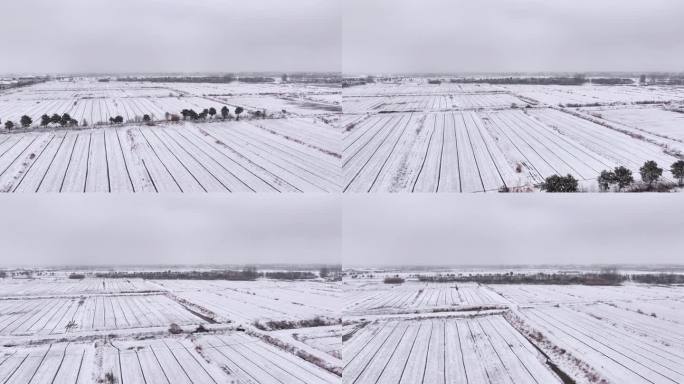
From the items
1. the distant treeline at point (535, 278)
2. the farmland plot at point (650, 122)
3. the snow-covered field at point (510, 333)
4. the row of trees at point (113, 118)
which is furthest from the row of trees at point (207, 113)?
the farmland plot at point (650, 122)

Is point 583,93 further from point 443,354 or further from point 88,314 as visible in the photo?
point 88,314

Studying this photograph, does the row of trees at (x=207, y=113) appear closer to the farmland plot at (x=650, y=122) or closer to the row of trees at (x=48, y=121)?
the row of trees at (x=48, y=121)

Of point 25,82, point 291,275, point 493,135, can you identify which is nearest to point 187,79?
point 25,82

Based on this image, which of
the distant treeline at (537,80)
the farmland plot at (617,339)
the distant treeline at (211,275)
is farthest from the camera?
the distant treeline at (211,275)

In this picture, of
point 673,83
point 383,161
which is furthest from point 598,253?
point 383,161

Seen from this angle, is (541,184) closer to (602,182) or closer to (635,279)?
(602,182)

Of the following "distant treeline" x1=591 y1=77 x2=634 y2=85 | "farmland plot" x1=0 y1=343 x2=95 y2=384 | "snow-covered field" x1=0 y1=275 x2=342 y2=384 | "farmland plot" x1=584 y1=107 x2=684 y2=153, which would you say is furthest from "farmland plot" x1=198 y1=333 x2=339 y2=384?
"distant treeline" x1=591 y1=77 x2=634 y2=85
